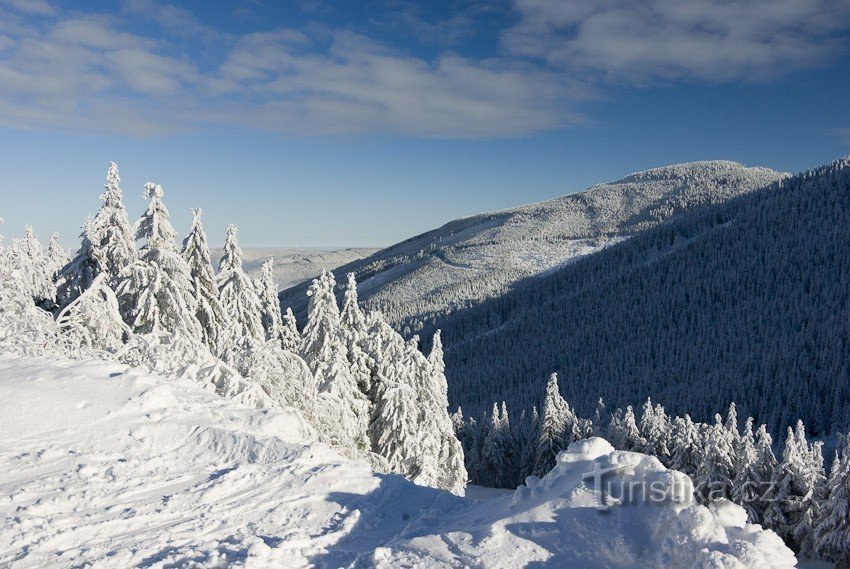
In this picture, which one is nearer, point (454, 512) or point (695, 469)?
point (454, 512)

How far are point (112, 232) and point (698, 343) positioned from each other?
15628 centimetres

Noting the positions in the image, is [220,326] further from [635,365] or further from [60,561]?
[635,365]

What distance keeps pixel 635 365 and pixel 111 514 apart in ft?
484

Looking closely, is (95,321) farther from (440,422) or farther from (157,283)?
(440,422)

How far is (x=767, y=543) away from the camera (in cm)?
543

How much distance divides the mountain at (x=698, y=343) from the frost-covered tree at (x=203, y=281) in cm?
8683

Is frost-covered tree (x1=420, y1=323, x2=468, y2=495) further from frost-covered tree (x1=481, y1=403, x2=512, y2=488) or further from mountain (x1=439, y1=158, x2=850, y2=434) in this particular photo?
mountain (x1=439, y1=158, x2=850, y2=434)

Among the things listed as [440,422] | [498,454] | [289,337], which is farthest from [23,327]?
[498,454]

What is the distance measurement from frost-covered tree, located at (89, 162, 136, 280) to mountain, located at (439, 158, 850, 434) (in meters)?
90.3

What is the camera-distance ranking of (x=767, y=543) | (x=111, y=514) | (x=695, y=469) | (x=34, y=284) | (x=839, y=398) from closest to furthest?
(x=767, y=543)
(x=111, y=514)
(x=34, y=284)
(x=695, y=469)
(x=839, y=398)

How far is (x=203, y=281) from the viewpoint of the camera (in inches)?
745

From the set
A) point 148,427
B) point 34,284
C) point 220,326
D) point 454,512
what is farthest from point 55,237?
point 454,512

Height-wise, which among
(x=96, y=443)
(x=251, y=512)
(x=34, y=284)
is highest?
(x=34, y=284)

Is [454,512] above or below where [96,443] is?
below
